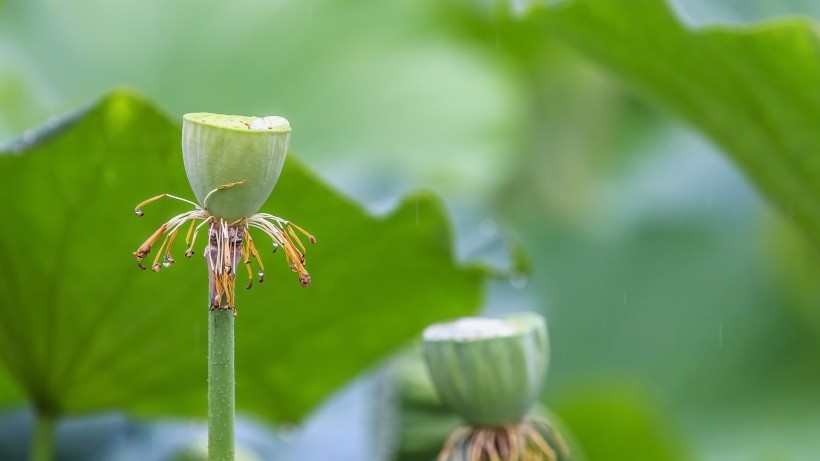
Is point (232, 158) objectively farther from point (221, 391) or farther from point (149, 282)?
point (149, 282)

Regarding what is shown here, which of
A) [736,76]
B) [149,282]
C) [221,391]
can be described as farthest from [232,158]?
[736,76]

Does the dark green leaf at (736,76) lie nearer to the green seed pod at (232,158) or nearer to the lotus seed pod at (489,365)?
the lotus seed pod at (489,365)

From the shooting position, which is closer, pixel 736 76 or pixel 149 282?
pixel 149 282

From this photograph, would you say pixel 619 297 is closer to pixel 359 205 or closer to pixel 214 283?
pixel 359 205

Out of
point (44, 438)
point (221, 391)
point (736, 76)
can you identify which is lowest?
point (44, 438)

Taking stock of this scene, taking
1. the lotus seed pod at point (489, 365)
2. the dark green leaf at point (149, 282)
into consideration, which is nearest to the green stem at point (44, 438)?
the dark green leaf at point (149, 282)

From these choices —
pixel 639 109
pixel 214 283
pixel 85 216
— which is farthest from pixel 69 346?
pixel 639 109

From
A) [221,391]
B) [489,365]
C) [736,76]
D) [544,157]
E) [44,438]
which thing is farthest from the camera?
[544,157]

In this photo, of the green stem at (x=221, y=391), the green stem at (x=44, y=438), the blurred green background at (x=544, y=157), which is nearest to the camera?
the green stem at (x=221, y=391)
